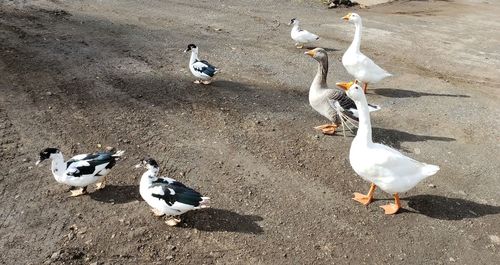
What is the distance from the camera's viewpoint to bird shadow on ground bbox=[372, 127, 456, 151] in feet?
29.1

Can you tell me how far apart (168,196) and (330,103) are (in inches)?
153

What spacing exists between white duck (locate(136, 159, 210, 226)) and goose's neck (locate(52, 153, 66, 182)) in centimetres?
123

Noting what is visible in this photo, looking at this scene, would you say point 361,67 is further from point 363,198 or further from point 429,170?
point 429,170

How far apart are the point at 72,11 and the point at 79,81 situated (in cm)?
595

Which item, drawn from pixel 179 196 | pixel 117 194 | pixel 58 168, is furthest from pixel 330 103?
pixel 58 168

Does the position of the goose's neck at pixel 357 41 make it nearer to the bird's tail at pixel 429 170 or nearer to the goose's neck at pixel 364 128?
the goose's neck at pixel 364 128

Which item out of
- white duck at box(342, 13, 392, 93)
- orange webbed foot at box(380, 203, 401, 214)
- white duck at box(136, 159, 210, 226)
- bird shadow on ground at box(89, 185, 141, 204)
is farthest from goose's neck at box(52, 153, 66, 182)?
white duck at box(342, 13, 392, 93)

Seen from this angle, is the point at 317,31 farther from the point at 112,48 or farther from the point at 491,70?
the point at 112,48

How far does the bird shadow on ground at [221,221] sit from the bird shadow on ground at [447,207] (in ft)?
8.22

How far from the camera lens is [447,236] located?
257 inches

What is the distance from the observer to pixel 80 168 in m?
6.53

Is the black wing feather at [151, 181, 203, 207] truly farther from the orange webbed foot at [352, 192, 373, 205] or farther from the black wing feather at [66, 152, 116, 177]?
the orange webbed foot at [352, 192, 373, 205]

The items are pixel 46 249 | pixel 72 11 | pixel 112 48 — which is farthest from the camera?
pixel 72 11

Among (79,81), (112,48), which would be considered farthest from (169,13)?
(79,81)
